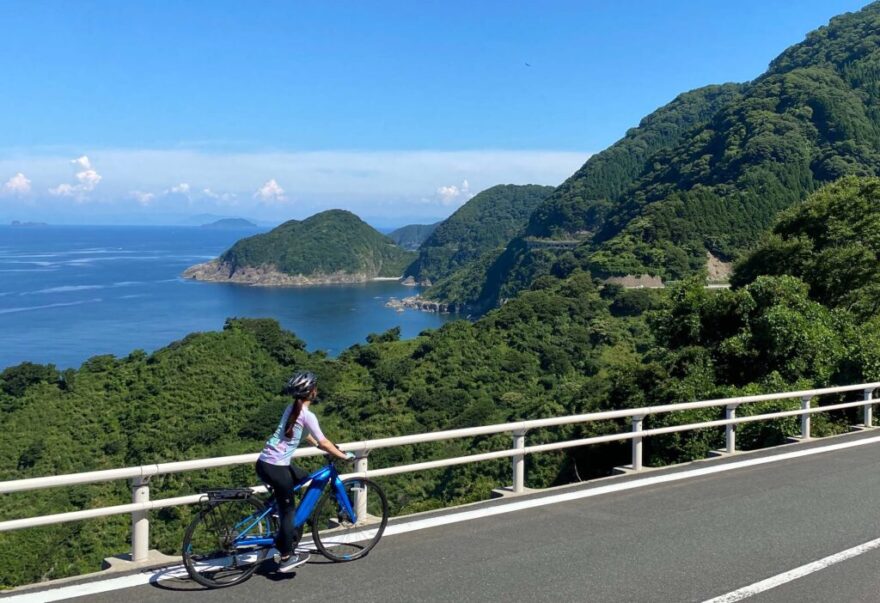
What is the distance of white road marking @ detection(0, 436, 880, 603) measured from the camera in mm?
4773

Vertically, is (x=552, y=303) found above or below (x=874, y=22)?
below

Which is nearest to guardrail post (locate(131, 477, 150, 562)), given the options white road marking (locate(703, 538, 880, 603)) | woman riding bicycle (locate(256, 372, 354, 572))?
woman riding bicycle (locate(256, 372, 354, 572))

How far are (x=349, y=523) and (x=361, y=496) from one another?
271 millimetres

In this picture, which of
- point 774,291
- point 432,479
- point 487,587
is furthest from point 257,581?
point 432,479

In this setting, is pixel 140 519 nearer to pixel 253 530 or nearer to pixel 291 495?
pixel 253 530

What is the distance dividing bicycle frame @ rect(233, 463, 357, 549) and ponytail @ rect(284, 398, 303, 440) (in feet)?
1.27

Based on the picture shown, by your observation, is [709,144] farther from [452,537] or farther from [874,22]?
[452,537]

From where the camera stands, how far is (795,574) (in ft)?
17.5

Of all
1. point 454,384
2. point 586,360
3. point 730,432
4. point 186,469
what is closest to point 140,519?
point 186,469

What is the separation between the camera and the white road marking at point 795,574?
4891 millimetres

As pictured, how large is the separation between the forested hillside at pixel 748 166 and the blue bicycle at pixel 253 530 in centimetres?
9118

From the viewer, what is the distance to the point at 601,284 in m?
94.2

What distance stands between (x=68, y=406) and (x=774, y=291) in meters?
46.7

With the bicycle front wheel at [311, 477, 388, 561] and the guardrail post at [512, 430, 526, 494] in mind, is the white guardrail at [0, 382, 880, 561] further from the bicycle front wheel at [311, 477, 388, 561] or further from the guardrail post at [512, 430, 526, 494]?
the bicycle front wheel at [311, 477, 388, 561]
